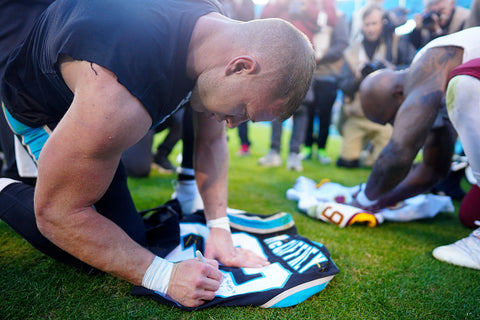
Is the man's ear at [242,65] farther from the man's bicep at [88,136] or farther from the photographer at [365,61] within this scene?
the photographer at [365,61]

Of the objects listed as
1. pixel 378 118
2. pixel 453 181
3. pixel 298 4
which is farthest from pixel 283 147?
pixel 378 118

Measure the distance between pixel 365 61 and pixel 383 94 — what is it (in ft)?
7.96

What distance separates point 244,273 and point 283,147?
520 cm

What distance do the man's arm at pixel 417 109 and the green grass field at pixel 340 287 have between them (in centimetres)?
47

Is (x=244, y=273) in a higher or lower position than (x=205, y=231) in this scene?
higher

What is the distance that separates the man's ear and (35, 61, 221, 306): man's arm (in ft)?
1.07

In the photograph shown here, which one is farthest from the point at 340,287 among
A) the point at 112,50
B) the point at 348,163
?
the point at 348,163

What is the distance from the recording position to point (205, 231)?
1.69m

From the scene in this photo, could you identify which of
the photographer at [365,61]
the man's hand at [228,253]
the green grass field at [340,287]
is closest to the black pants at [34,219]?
the green grass field at [340,287]

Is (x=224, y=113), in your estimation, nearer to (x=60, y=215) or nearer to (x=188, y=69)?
(x=188, y=69)

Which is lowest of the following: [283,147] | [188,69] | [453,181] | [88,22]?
[283,147]

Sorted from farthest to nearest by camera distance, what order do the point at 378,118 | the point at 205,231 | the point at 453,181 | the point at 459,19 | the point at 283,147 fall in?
the point at 283,147, the point at 459,19, the point at 453,181, the point at 378,118, the point at 205,231

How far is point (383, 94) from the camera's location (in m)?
2.09

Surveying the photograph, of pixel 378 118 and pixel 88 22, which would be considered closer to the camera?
pixel 88 22
